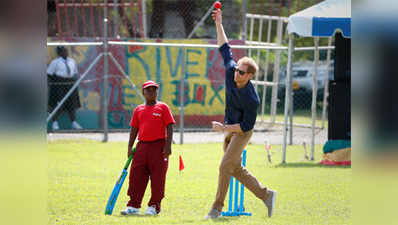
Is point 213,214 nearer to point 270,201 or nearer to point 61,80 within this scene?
point 270,201

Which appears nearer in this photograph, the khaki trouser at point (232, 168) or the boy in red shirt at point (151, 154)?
the khaki trouser at point (232, 168)

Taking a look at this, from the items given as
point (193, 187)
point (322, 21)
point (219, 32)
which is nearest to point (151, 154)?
point (219, 32)

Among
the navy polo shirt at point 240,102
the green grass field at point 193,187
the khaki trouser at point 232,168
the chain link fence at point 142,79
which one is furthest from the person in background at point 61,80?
the khaki trouser at point 232,168

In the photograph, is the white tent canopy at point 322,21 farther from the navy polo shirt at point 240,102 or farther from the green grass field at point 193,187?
the navy polo shirt at point 240,102

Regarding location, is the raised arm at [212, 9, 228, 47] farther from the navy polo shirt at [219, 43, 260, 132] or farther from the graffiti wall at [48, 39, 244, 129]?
the graffiti wall at [48, 39, 244, 129]

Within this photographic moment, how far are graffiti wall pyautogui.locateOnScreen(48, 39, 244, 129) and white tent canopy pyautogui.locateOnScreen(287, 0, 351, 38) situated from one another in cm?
619

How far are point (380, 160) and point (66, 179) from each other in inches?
327

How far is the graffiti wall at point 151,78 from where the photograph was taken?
17.6 m

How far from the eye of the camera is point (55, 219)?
6816mm

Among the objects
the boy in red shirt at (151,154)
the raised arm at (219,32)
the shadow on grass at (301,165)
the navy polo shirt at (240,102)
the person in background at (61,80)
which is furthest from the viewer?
the person in background at (61,80)

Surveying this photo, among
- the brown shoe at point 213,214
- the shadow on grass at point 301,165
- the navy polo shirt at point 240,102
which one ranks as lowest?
the shadow on grass at point 301,165

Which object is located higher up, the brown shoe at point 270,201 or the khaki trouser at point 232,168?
the khaki trouser at point 232,168

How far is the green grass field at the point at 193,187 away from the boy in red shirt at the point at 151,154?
0.29 meters

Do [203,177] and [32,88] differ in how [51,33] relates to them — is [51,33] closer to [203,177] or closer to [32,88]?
[203,177]
